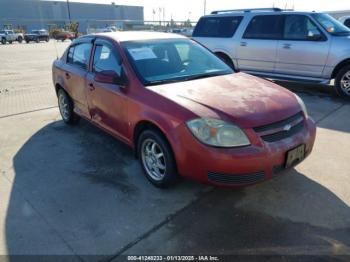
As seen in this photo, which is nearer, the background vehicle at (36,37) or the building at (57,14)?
the background vehicle at (36,37)

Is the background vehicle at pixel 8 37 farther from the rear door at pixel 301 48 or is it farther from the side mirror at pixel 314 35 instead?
the side mirror at pixel 314 35

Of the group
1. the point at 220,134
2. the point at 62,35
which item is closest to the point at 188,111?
the point at 220,134

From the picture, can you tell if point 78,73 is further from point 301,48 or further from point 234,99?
point 301,48

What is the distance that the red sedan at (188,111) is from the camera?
276 centimetres

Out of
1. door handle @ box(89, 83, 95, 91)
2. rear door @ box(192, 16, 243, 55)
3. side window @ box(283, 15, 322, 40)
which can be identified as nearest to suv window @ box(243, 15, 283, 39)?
side window @ box(283, 15, 322, 40)

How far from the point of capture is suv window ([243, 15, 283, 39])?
299 inches

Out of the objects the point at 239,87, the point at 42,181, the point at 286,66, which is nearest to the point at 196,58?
the point at 239,87

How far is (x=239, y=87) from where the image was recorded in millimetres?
3502

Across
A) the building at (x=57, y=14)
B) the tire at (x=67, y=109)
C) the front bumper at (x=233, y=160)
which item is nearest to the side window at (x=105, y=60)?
the tire at (x=67, y=109)

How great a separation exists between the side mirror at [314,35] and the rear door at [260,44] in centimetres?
75

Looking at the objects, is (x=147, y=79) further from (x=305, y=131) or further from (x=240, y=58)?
(x=240, y=58)

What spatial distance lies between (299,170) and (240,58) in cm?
509

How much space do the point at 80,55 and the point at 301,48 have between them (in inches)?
194

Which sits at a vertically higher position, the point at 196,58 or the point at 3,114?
the point at 196,58
